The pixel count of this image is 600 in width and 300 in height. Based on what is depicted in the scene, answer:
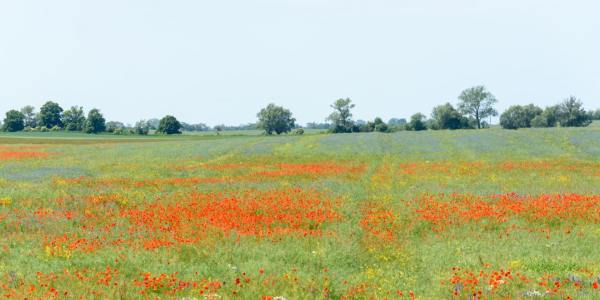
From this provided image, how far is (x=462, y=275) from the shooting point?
12.5 meters

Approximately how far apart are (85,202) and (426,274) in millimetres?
17497

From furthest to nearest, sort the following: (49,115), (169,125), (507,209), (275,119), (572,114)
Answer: (49,115) → (169,125) → (275,119) → (572,114) → (507,209)

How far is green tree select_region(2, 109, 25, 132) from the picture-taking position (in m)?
175

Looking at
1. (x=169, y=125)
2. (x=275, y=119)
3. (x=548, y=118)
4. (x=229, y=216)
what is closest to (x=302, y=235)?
(x=229, y=216)

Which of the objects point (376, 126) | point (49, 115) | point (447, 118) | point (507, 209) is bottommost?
point (507, 209)

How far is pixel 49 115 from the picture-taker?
185375 millimetres

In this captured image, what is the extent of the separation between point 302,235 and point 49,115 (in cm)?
19484

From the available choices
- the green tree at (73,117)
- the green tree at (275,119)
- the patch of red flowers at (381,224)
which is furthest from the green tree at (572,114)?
the green tree at (73,117)

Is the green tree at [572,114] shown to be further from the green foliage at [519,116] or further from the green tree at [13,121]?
the green tree at [13,121]

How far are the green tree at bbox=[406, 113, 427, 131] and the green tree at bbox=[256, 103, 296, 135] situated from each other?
41159mm

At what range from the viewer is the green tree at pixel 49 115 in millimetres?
185375

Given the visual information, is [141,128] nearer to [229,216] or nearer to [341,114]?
[341,114]

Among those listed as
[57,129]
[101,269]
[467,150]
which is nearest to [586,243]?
[101,269]

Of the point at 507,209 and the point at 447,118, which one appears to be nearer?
the point at 507,209
